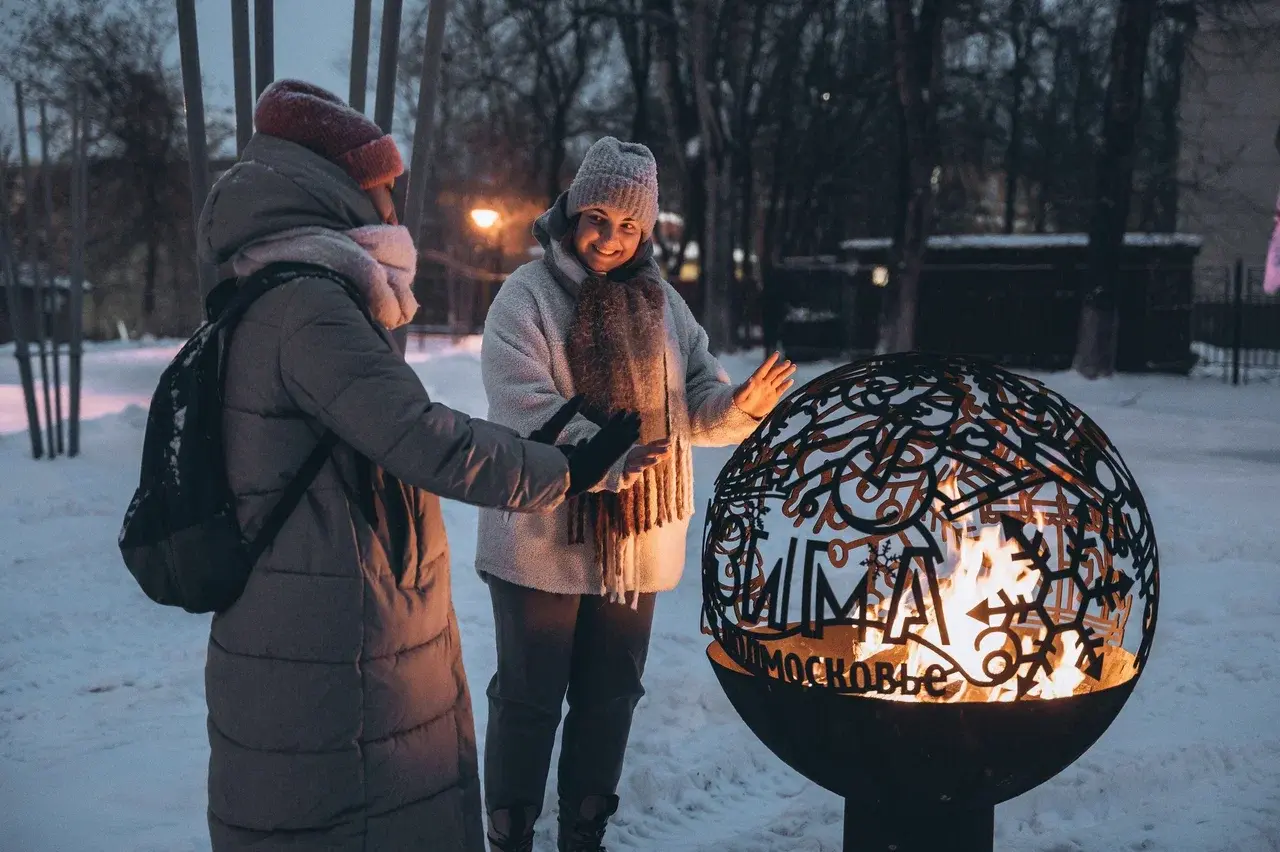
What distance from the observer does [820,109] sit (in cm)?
2548

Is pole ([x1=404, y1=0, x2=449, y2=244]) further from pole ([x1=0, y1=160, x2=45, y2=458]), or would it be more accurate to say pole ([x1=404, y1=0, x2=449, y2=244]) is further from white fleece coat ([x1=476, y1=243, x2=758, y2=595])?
pole ([x1=0, y1=160, x2=45, y2=458])

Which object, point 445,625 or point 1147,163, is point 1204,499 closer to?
point 445,625

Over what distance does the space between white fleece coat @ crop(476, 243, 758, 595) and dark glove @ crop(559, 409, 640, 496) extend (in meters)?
0.51

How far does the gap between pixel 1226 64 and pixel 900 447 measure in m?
31.7

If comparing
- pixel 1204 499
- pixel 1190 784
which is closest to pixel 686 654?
pixel 1190 784

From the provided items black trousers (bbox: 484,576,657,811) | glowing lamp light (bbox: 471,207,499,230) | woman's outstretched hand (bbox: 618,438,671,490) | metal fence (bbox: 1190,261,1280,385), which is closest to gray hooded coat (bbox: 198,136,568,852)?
woman's outstretched hand (bbox: 618,438,671,490)

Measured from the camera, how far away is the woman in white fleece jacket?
295 cm

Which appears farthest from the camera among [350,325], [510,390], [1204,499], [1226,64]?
[1226,64]

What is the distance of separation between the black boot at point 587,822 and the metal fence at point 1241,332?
17034 mm

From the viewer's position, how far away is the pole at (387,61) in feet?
14.1

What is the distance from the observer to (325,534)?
213cm

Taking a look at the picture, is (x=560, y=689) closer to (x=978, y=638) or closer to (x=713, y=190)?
(x=978, y=638)

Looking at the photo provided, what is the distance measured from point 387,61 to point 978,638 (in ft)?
10.2

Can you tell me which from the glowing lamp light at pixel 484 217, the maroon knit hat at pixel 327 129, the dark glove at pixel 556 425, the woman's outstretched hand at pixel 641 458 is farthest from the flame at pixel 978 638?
the glowing lamp light at pixel 484 217
